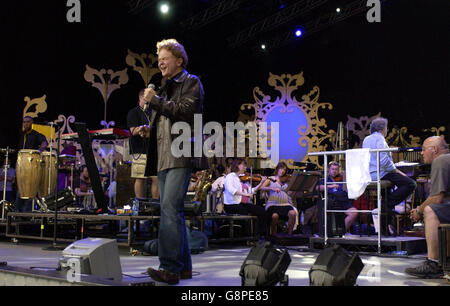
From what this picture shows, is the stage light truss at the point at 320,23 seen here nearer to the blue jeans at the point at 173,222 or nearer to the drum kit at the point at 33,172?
the drum kit at the point at 33,172

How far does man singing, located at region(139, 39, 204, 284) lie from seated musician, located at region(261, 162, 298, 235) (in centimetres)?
479

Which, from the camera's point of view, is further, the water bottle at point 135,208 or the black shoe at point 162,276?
the water bottle at point 135,208

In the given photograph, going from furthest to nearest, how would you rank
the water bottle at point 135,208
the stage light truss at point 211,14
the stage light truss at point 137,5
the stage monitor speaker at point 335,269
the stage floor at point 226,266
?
the stage light truss at point 211,14 < the stage light truss at point 137,5 < the water bottle at point 135,208 < the stage floor at point 226,266 < the stage monitor speaker at point 335,269

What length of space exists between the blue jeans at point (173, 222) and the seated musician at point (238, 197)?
14.1 feet

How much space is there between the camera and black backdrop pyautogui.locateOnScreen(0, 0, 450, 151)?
9.57m

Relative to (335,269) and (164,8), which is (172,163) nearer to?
(335,269)

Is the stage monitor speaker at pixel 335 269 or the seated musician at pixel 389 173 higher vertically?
the seated musician at pixel 389 173

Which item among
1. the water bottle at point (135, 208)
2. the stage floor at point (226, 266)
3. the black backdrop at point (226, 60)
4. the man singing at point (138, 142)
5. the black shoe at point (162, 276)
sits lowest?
the stage floor at point (226, 266)

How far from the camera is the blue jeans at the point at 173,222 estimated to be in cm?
300

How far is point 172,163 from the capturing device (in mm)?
3029

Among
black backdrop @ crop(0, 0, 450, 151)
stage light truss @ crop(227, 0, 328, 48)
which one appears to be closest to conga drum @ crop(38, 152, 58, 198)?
black backdrop @ crop(0, 0, 450, 151)

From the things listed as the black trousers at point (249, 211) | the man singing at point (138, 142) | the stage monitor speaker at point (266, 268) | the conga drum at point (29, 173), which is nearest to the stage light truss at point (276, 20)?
the black trousers at point (249, 211)
